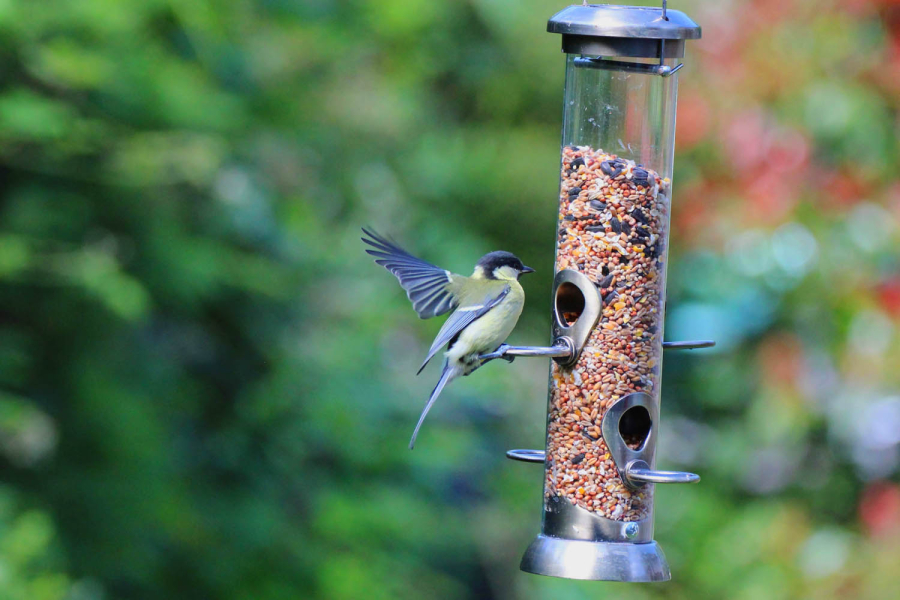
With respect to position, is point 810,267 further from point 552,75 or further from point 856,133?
point 552,75

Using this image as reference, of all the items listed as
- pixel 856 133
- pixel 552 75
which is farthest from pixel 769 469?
pixel 552 75

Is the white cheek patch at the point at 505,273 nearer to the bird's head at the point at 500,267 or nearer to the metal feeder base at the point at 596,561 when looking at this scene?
the bird's head at the point at 500,267

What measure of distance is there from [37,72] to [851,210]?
13.8ft

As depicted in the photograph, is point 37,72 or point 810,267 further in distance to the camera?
point 810,267

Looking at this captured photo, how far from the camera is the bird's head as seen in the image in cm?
445

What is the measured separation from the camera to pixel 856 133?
6.32 m

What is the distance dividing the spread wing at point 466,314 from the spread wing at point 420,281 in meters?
0.04

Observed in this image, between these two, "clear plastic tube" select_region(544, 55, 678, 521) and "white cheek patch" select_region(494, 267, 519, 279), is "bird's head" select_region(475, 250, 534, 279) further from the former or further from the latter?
"clear plastic tube" select_region(544, 55, 678, 521)

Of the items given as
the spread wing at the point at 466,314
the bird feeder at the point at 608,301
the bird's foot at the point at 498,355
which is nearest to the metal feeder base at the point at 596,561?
the bird feeder at the point at 608,301

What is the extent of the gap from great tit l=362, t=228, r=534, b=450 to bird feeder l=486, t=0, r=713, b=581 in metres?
0.29

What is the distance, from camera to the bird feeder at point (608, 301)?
3811mm

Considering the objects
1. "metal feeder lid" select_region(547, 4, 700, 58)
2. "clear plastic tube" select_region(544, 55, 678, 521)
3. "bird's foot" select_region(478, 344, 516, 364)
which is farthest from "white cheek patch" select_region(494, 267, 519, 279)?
"metal feeder lid" select_region(547, 4, 700, 58)

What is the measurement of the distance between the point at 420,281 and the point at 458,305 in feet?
0.53

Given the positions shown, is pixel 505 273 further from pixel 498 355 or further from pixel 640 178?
pixel 640 178
